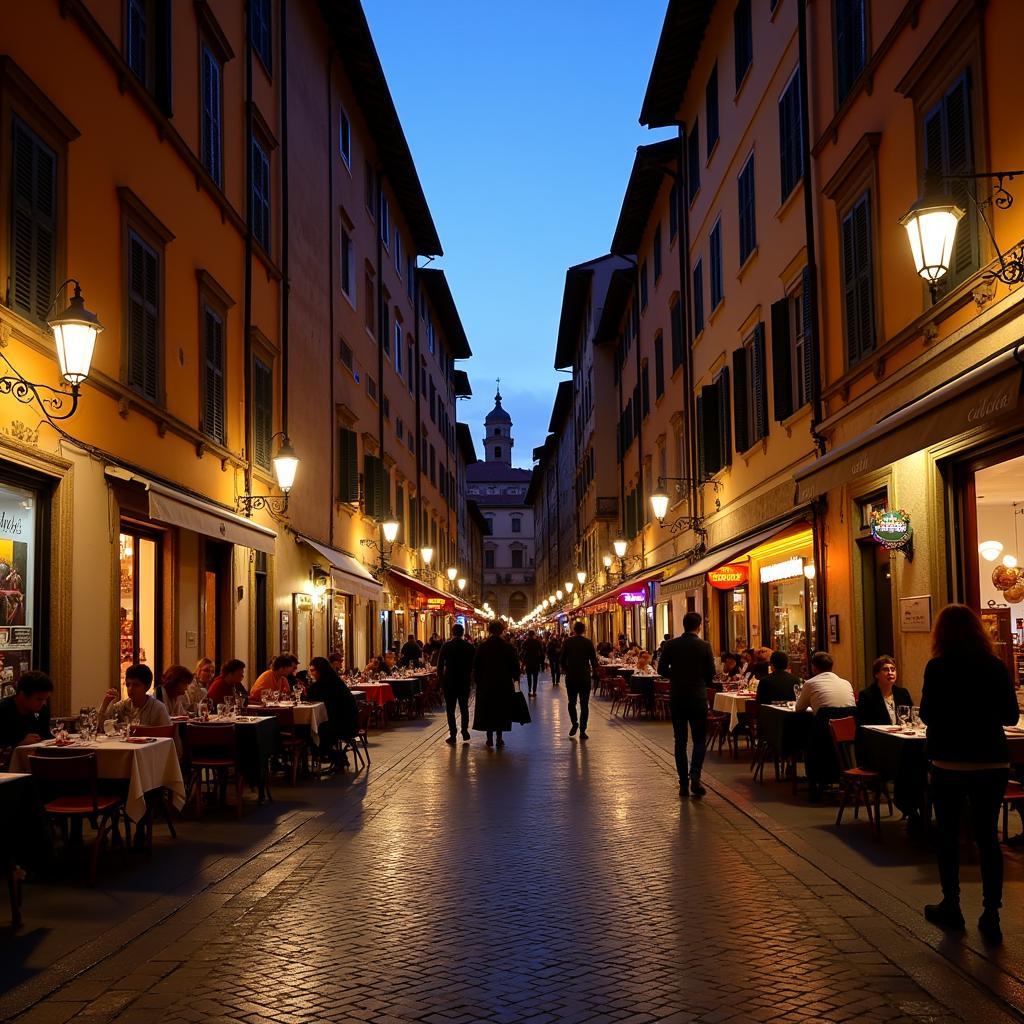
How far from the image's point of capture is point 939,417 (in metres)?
8.97

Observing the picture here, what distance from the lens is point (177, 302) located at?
596 inches

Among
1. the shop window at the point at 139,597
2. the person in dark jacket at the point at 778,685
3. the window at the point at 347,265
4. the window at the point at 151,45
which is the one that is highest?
the window at the point at 347,265

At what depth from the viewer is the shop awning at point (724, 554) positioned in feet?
55.7

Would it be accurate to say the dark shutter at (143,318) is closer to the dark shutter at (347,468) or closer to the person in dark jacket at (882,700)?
the person in dark jacket at (882,700)

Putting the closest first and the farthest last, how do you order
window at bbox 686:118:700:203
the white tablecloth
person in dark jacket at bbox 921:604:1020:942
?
1. person in dark jacket at bbox 921:604:1020:942
2. the white tablecloth
3. window at bbox 686:118:700:203

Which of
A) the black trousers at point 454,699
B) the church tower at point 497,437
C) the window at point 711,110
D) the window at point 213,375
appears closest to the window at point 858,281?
the black trousers at point 454,699

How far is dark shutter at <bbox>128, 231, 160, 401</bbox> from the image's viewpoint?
523 inches

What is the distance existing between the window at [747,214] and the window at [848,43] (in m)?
5.18

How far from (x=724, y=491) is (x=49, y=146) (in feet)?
48.8

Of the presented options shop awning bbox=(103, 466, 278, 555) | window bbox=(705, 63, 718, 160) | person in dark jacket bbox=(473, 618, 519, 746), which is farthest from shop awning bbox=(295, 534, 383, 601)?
window bbox=(705, 63, 718, 160)

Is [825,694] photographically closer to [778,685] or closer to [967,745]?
[778,685]

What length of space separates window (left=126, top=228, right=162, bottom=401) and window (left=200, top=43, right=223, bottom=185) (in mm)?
2779

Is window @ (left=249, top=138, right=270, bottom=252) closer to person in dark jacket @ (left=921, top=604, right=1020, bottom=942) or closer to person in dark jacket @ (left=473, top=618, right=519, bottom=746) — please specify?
person in dark jacket @ (left=473, top=618, right=519, bottom=746)

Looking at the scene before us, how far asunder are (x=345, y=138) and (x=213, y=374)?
12.2m
